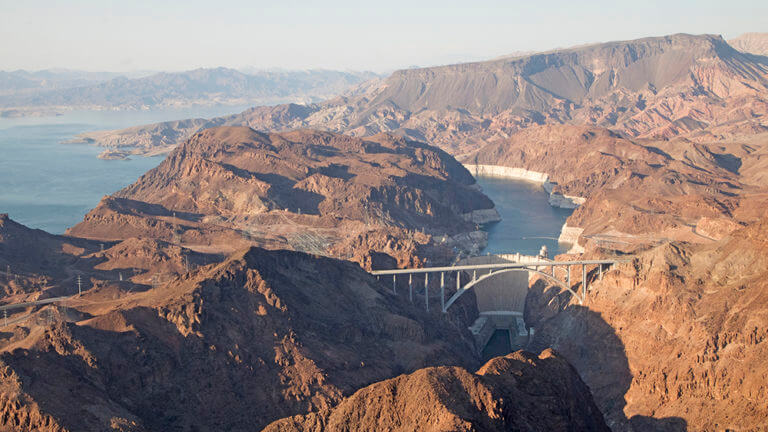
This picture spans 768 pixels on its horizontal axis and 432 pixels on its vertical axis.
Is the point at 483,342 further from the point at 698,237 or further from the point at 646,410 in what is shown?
the point at 698,237

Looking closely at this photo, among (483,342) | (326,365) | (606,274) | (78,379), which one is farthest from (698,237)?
(78,379)

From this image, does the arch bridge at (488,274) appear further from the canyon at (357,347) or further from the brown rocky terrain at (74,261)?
the brown rocky terrain at (74,261)

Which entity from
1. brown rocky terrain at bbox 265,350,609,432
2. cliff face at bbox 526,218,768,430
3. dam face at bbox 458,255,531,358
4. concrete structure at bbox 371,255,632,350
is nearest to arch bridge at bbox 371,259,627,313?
concrete structure at bbox 371,255,632,350

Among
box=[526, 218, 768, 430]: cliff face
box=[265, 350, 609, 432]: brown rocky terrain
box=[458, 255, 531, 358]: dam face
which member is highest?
box=[265, 350, 609, 432]: brown rocky terrain

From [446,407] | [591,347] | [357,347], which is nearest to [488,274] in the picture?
[591,347]

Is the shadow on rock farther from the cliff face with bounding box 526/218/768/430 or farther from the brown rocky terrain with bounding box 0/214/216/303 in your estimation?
the brown rocky terrain with bounding box 0/214/216/303

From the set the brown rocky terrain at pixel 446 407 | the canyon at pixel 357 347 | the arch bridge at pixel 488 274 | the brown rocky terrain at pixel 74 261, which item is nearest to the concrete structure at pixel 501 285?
the arch bridge at pixel 488 274
